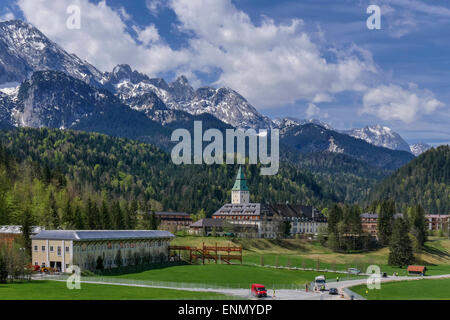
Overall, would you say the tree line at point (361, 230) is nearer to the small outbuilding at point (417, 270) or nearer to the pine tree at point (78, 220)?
the small outbuilding at point (417, 270)

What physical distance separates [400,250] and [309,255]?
24737mm

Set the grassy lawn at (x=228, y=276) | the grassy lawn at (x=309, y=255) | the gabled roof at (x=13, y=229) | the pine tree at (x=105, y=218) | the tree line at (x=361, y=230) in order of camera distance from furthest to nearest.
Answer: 1. the tree line at (x=361, y=230)
2. the grassy lawn at (x=309, y=255)
3. the pine tree at (x=105, y=218)
4. the gabled roof at (x=13, y=229)
5. the grassy lawn at (x=228, y=276)

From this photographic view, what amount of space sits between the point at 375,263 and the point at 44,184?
9921cm

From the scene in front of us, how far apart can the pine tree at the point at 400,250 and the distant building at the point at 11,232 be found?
86.7m

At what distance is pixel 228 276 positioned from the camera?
104188 mm

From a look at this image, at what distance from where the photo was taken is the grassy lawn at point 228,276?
9539 centimetres

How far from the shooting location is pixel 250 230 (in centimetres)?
19525

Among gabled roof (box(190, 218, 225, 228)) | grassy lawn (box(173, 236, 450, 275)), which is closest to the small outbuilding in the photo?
grassy lawn (box(173, 236, 450, 275))

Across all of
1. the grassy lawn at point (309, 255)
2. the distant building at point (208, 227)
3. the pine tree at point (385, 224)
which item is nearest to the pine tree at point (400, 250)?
the grassy lawn at point (309, 255)

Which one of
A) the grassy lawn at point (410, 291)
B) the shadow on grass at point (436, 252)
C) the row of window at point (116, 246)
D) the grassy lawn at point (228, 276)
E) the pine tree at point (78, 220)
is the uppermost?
the pine tree at point (78, 220)

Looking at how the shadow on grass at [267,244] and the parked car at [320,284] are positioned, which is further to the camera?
the shadow on grass at [267,244]

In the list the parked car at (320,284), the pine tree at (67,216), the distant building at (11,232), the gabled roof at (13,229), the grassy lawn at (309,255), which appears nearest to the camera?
the parked car at (320,284)
